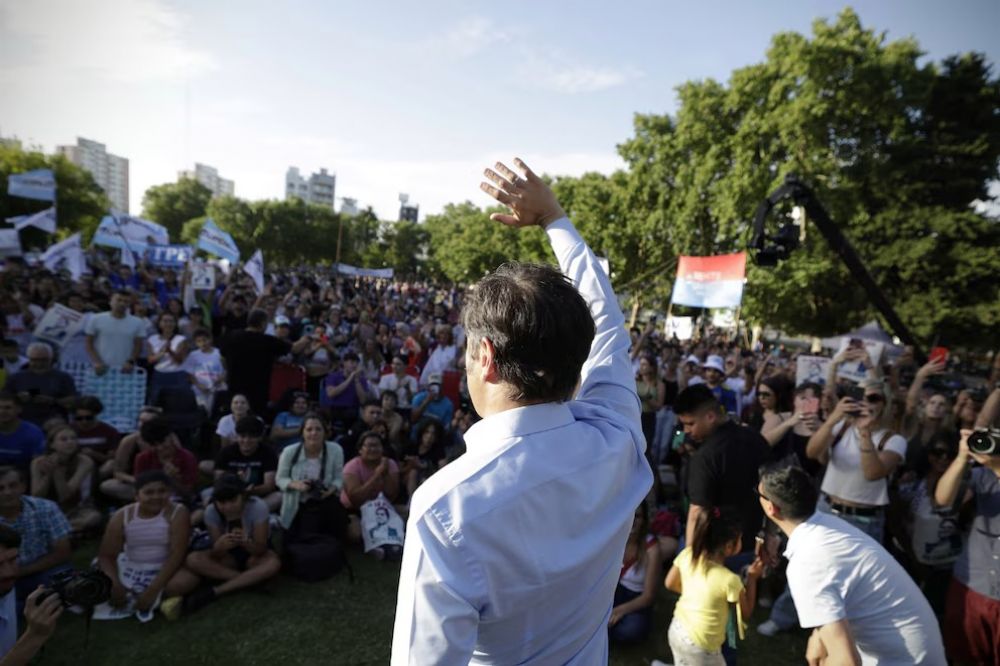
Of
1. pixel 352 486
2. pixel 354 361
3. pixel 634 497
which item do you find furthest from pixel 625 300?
pixel 634 497

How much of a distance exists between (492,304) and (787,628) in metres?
4.59

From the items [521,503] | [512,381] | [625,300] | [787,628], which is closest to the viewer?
[521,503]

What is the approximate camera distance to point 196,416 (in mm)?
6496

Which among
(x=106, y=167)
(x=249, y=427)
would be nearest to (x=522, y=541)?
(x=249, y=427)

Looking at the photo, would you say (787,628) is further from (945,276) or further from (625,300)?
(625,300)

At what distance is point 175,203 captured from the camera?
73562 millimetres

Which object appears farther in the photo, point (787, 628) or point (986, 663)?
point (787, 628)

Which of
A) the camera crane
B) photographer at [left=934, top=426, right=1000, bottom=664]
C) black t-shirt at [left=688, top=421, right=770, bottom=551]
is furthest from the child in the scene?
the camera crane

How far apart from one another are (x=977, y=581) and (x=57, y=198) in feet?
167

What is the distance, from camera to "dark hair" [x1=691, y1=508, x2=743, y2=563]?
2.90m

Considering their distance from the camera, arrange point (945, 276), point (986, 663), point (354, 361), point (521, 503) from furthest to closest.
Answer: point (945, 276) < point (354, 361) < point (986, 663) < point (521, 503)

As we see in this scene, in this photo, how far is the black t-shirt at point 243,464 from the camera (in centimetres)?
538

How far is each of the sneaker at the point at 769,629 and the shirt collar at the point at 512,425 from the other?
14.1ft

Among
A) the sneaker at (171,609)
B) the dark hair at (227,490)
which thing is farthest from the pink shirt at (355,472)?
the sneaker at (171,609)
